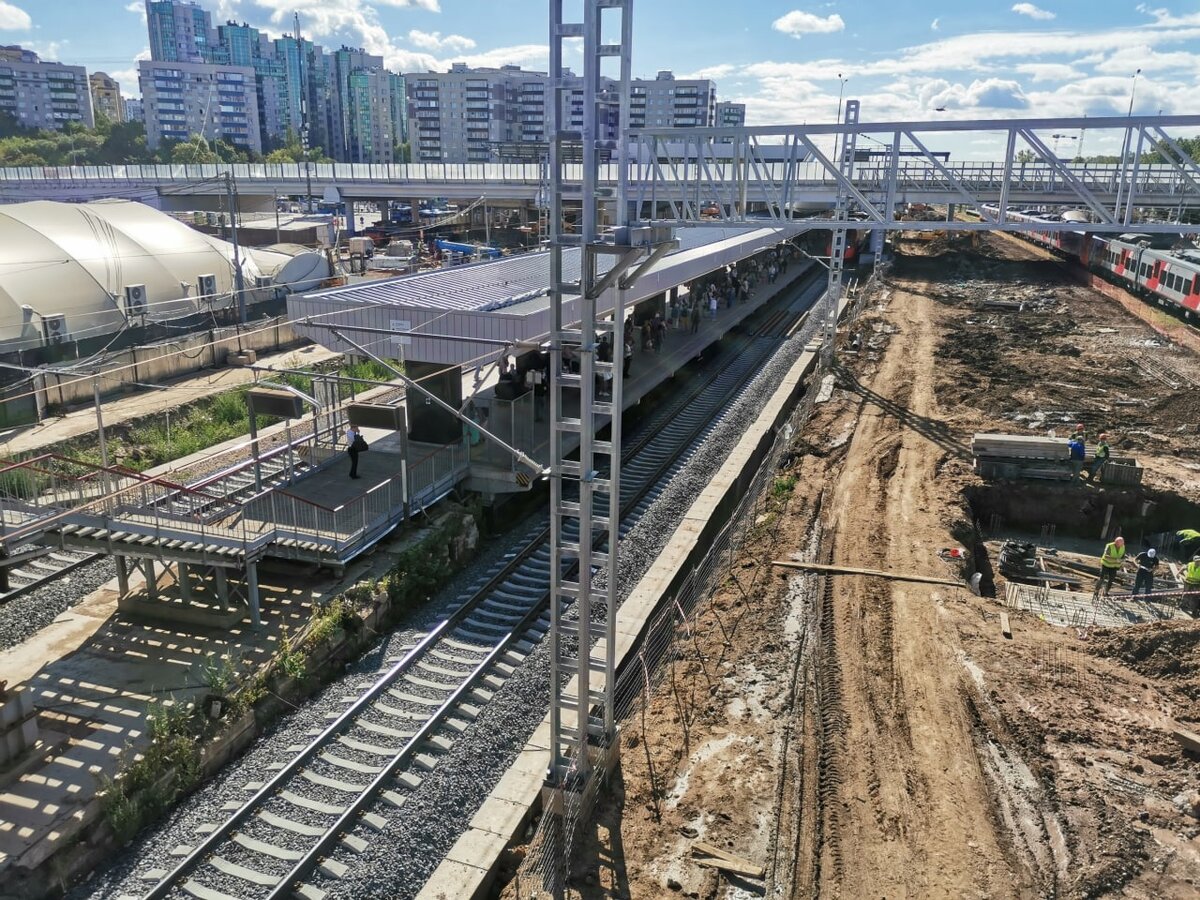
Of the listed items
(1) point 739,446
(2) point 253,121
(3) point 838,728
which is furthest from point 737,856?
(2) point 253,121

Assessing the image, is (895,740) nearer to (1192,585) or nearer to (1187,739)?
(1187,739)

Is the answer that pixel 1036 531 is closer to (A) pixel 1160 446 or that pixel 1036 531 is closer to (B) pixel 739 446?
(A) pixel 1160 446

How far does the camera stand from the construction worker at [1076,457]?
2067cm

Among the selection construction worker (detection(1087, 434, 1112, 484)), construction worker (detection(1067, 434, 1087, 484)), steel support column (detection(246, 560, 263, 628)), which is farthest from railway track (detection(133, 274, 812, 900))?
construction worker (detection(1087, 434, 1112, 484))

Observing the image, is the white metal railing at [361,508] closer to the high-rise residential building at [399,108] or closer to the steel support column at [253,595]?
the steel support column at [253,595]

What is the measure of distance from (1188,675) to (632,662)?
8421 mm

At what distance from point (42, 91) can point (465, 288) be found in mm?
182020

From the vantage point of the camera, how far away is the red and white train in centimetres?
3747

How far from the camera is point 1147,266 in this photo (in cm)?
4334

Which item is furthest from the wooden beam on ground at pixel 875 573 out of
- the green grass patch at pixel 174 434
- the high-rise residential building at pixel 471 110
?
the high-rise residential building at pixel 471 110

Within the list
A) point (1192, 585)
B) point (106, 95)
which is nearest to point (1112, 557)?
point (1192, 585)

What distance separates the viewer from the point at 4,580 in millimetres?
11453

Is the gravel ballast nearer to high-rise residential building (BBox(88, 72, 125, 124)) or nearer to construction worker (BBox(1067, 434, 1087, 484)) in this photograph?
construction worker (BBox(1067, 434, 1087, 484))

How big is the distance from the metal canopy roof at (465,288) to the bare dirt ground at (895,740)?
6700mm
